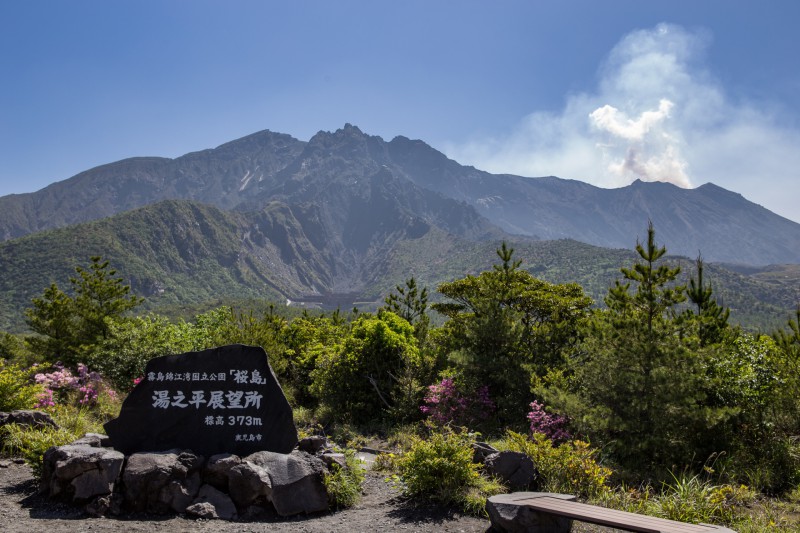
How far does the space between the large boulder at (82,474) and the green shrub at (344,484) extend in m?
2.74

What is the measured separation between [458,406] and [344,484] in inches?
205

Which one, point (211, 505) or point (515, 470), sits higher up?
point (515, 470)

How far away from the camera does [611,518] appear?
4.80 metres

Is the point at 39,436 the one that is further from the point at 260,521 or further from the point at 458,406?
the point at 458,406

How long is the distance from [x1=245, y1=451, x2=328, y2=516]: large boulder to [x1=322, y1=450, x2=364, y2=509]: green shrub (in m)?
0.10

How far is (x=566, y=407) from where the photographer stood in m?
8.29

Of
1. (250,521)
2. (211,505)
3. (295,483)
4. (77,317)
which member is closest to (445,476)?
(295,483)

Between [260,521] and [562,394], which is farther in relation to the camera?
[562,394]

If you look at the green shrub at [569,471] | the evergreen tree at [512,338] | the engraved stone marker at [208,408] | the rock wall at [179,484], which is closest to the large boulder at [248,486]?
the rock wall at [179,484]

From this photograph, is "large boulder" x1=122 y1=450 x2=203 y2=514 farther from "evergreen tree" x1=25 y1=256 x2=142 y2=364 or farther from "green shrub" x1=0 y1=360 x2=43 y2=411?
"evergreen tree" x1=25 y1=256 x2=142 y2=364

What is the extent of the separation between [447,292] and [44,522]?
38.4ft

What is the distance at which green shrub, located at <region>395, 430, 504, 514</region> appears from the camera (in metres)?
6.50

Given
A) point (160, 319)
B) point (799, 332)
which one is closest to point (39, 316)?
point (160, 319)

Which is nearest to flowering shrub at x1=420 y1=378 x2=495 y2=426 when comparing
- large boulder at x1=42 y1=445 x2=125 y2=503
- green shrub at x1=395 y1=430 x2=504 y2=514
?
green shrub at x1=395 y1=430 x2=504 y2=514
